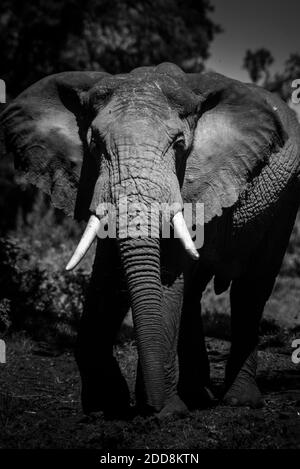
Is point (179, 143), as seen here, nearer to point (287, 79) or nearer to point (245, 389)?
point (245, 389)

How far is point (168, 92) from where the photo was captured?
217 inches

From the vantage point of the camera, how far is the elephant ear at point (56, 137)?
5.86 metres

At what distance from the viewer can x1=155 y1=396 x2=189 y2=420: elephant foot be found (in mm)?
5262

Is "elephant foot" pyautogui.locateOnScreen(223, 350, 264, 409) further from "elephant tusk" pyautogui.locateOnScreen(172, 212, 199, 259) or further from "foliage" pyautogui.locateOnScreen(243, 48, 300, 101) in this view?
"foliage" pyautogui.locateOnScreen(243, 48, 300, 101)

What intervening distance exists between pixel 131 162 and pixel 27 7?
13.7 meters

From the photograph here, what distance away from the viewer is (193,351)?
22.3ft

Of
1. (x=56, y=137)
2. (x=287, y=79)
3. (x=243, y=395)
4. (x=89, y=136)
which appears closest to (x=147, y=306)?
(x=89, y=136)

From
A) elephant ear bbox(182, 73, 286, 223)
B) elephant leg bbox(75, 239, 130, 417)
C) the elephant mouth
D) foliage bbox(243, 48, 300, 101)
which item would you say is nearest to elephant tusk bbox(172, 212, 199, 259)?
the elephant mouth

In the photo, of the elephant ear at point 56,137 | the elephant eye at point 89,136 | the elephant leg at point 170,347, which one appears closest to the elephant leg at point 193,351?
the elephant leg at point 170,347

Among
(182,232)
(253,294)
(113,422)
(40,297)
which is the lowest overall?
(113,422)

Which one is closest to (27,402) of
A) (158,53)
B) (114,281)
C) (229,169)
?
(114,281)

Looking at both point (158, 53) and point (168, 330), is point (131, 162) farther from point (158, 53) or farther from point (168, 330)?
point (158, 53)

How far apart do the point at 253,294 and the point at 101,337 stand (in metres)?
1.68

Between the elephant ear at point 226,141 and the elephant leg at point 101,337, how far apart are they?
2.49ft
